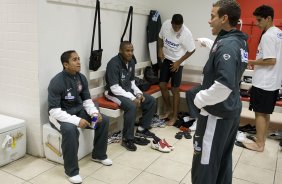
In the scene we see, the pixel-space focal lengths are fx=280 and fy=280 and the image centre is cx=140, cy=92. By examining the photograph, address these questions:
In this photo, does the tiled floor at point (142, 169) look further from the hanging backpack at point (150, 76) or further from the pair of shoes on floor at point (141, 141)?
the hanging backpack at point (150, 76)

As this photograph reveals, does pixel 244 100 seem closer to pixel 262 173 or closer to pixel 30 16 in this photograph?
pixel 262 173

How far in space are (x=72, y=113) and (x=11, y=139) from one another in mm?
642

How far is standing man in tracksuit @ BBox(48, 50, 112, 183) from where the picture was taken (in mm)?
2547

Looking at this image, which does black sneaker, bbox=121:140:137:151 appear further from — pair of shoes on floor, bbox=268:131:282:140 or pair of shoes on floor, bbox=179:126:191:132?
pair of shoes on floor, bbox=268:131:282:140

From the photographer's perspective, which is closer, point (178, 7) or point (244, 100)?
point (244, 100)

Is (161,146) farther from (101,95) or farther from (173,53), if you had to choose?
(173,53)

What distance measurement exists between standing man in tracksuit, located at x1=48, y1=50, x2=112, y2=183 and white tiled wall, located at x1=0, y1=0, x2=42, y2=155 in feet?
0.92

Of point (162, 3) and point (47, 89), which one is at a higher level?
point (162, 3)

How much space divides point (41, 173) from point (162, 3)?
3.33 m

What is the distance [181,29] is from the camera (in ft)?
13.6

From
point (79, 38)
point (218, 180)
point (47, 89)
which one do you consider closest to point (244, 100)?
point (218, 180)

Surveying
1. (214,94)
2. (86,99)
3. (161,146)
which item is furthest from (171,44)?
(214,94)

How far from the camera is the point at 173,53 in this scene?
4.24m

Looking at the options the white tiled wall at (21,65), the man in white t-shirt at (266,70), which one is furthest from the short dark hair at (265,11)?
the white tiled wall at (21,65)
